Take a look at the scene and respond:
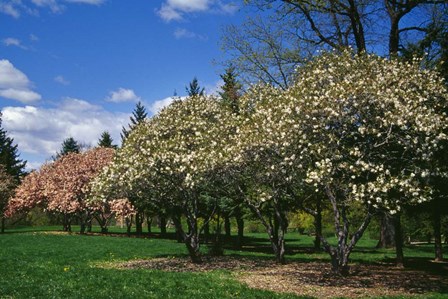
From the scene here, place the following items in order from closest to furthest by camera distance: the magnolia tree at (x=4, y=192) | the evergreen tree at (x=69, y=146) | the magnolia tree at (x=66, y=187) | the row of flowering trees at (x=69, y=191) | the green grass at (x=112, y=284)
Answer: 1. the green grass at (x=112, y=284)
2. the row of flowering trees at (x=69, y=191)
3. the magnolia tree at (x=66, y=187)
4. the magnolia tree at (x=4, y=192)
5. the evergreen tree at (x=69, y=146)

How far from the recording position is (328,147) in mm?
16734

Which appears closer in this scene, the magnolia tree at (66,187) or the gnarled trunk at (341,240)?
the gnarled trunk at (341,240)

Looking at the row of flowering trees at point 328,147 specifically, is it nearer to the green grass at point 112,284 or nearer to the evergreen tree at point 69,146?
the green grass at point 112,284

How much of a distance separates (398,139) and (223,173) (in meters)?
8.44


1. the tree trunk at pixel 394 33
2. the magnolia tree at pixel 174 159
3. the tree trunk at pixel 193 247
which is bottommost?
the tree trunk at pixel 193 247

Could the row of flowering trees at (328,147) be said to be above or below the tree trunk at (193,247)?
above

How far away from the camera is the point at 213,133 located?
2205cm

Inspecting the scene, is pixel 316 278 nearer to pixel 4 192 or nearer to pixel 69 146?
pixel 4 192

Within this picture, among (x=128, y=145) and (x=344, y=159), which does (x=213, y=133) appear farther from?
(x=344, y=159)

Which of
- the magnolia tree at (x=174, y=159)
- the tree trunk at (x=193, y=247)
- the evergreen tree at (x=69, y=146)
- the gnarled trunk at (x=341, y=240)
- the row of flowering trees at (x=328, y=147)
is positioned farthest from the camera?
the evergreen tree at (x=69, y=146)

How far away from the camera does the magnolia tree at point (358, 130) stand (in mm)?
15805

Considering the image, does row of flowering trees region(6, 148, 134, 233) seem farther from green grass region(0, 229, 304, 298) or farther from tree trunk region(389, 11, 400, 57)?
green grass region(0, 229, 304, 298)

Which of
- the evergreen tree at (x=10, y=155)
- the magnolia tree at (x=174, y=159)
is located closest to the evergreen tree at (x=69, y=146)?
the evergreen tree at (x=10, y=155)

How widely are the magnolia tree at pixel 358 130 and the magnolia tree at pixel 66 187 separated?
1456 inches
